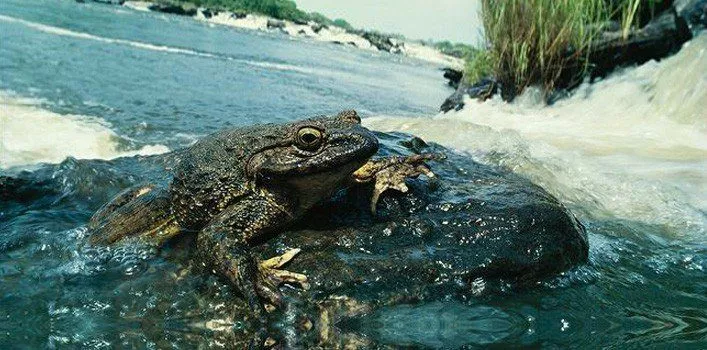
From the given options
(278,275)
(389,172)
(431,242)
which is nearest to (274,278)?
(278,275)

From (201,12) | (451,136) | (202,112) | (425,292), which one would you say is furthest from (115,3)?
(425,292)

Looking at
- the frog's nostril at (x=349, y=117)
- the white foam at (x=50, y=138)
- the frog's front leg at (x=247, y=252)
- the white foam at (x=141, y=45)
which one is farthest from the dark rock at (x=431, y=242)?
the white foam at (x=141, y=45)

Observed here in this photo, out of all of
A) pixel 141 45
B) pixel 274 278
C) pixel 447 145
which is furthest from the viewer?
pixel 141 45

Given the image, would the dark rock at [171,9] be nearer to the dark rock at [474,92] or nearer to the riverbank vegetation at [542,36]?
the dark rock at [474,92]

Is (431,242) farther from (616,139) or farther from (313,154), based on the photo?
(616,139)

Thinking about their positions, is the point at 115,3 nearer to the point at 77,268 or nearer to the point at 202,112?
the point at 202,112

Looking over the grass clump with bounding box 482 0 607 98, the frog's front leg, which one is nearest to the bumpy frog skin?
the frog's front leg

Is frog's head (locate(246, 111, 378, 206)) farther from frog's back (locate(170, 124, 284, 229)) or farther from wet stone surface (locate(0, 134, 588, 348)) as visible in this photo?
wet stone surface (locate(0, 134, 588, 348))
